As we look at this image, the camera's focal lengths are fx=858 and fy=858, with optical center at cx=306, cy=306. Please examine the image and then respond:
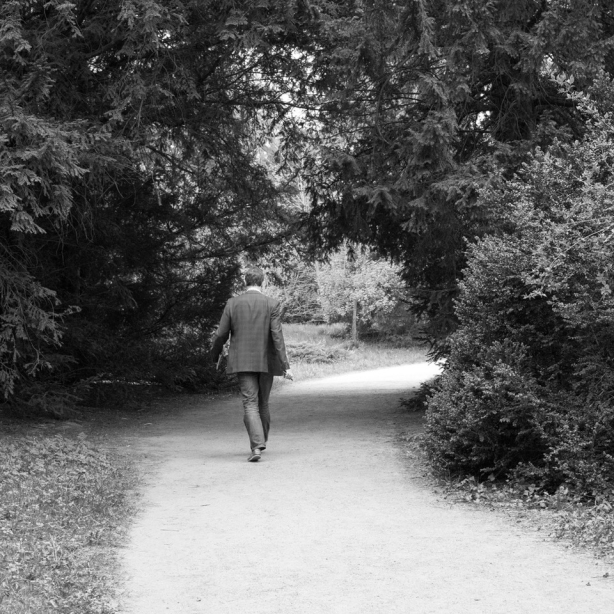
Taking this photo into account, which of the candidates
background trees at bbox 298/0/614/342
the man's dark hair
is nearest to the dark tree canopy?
background trees at bbox 298/0/614/342

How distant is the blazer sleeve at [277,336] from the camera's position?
925 centimetres

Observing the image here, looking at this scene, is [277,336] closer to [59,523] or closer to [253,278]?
[253,278]

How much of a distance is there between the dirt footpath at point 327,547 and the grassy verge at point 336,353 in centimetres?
1456

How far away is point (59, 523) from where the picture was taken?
5.97m

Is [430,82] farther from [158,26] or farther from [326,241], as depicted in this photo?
[326,241]

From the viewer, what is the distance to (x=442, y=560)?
208 inches

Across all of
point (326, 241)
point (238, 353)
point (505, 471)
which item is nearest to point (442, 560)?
point (505, 471)

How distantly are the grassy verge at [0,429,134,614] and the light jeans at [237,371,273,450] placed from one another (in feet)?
4.39

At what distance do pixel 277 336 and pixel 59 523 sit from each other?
3.83 meters

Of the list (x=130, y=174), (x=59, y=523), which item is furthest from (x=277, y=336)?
(x=130, y=174)

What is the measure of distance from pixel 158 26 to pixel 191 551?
6.51 m

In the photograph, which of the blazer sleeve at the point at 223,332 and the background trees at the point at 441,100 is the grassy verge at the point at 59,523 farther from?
the background trees at the point at 441,100

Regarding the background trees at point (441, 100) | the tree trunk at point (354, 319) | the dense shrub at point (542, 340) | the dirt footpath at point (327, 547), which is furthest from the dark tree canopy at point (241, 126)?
the tree trunk at point (354, 319)

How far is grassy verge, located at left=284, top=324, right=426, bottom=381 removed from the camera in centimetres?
2801
